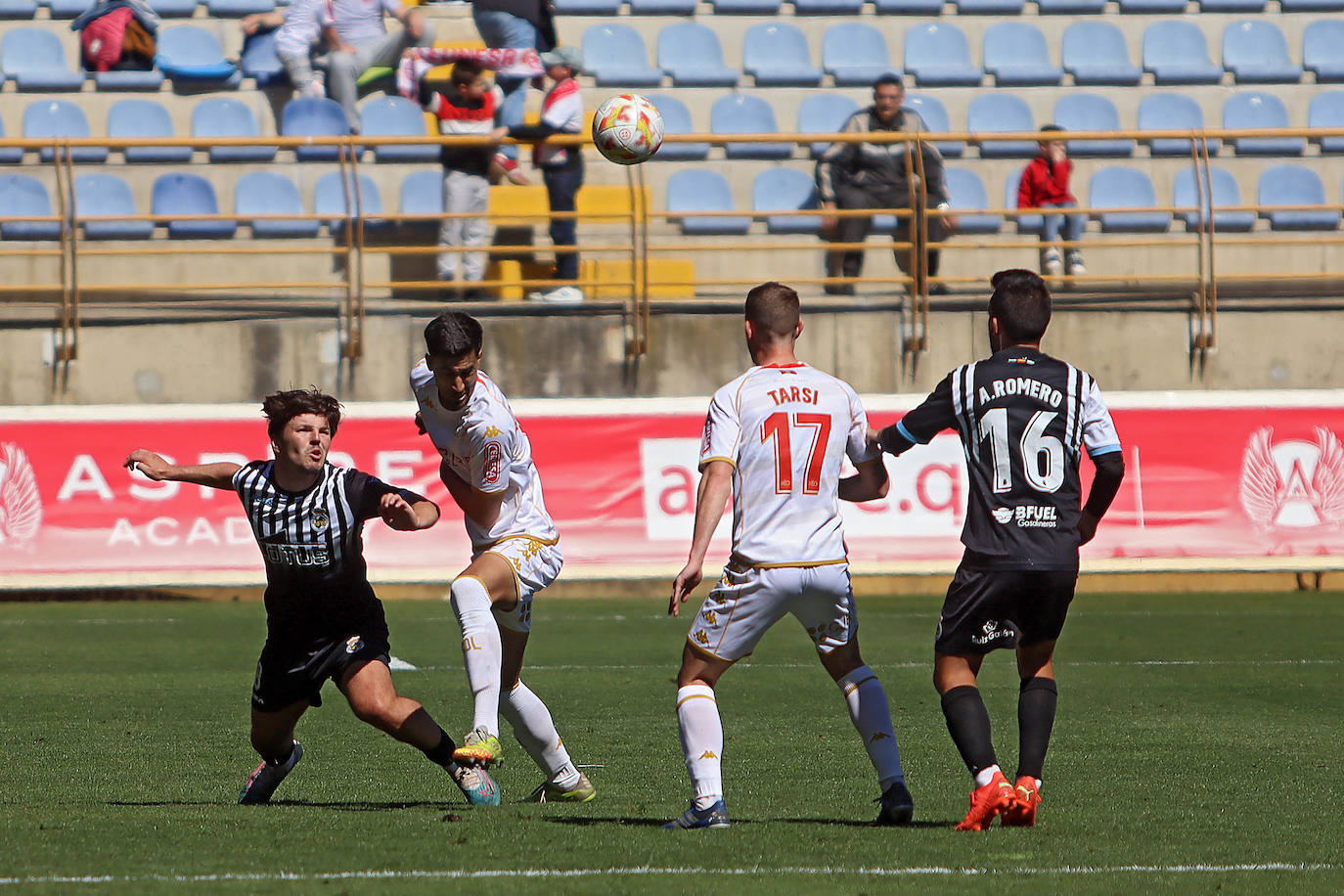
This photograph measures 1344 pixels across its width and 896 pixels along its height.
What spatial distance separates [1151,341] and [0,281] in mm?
11427

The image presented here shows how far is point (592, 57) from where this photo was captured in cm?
1912

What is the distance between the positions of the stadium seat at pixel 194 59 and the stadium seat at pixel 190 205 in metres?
2.23

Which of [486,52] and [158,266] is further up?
[486,52]

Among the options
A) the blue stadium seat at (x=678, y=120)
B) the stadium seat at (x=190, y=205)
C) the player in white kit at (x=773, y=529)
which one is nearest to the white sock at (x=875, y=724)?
the player in white kit at (x=773, y=529)

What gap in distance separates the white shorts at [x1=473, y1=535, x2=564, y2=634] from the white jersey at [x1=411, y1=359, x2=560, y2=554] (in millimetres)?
42

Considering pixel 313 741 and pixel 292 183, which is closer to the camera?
pixel 313 741

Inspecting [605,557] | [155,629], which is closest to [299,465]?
[155,629]

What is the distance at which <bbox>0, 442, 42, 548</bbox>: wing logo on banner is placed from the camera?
539 inches

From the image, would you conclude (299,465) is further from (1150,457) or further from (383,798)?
(1150,457)

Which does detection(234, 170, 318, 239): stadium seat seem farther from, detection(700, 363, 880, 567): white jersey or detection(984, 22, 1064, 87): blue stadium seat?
detection(700, 363, 880, 567): white jersey

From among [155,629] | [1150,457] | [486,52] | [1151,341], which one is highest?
[486,52]

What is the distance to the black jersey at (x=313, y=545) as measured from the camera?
18.8ft

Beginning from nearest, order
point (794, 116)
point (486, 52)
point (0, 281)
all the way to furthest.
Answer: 1. point (0, 281)
2. point (486, 52)
3. point (794, 116)

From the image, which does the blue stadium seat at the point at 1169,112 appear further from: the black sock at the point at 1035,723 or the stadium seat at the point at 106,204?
the black sock at the point at 1035,723
